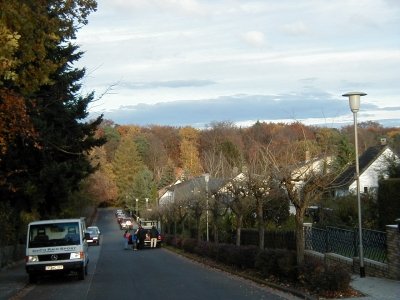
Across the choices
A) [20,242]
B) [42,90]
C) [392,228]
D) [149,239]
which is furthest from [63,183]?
[149,239]

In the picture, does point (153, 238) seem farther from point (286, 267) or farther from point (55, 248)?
point (286, 267)

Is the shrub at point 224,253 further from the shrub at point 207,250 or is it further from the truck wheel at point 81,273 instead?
the truck wheel at point 81,273

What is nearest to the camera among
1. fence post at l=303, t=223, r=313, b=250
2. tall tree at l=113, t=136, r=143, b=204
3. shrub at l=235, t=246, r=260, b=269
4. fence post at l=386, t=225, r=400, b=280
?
fence post at l=386, t=225, r=400, b=280

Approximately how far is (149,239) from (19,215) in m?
16.5

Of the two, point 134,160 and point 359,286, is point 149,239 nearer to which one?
point 359,286

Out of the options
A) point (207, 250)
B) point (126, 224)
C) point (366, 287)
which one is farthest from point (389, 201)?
point (126, 224)

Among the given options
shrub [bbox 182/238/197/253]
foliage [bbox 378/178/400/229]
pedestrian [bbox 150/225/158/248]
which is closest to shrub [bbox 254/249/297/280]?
foliage [bbox 378/178/400/229]

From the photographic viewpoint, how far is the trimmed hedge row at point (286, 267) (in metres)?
13.4

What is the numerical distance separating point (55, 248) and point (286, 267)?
7.92 metres

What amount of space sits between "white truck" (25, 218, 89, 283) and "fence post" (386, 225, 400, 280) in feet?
32.0

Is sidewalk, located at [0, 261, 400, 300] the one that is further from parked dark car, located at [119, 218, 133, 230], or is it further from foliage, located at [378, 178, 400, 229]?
parked dark car, located at [119, 218, 133, 230]

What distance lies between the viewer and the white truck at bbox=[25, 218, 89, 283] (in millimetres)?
19641

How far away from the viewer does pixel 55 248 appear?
1977 cm

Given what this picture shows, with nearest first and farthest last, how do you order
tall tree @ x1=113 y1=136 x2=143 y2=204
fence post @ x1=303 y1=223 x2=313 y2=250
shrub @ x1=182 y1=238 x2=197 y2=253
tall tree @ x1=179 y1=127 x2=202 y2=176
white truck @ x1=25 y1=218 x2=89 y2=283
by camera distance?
1. white truck @ x1=25 y1=218 x2=89 y2=283
2. fence post @ x1=303 y1=223 x2=313 y2=250
3. shrub @ x1=182 y1=238 x2=197 y2=253
4. tall tree @ x1=179 y1=127 x2=202 y2=176
5. tall tree @ x1=113 y1=136 x2=143 y2=204
